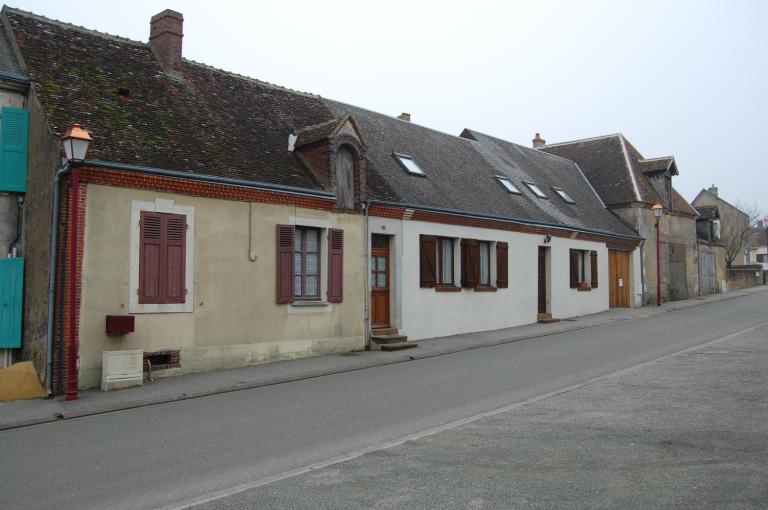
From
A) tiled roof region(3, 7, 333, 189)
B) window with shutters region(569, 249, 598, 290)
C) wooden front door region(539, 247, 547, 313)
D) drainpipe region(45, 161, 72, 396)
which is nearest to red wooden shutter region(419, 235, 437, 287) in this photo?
tiled roof region(3, 7, 333, 189)

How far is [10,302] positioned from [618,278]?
23.6 meters

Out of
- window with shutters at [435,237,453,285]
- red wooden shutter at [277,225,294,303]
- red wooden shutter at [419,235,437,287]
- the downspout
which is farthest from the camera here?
the downspout

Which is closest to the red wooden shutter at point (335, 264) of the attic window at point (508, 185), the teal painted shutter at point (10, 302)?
the teal painted shutter at point (10, 302)

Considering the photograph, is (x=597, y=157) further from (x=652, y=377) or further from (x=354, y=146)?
(x=652, y=377)

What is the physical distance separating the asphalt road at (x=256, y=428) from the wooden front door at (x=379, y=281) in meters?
2.62

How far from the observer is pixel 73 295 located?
11094mm

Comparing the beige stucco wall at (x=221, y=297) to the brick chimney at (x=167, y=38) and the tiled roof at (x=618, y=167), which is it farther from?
the tiled roof at (x=618, y=167)

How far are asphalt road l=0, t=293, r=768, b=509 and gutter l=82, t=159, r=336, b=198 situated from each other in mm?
4366

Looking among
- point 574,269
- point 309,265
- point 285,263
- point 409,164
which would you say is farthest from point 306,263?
point 574,269

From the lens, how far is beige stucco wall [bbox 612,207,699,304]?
29.7m

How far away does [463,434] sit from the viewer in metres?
7.67

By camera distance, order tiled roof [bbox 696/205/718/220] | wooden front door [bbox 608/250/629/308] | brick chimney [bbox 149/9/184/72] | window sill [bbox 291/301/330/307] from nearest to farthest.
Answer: window sill [bbox 291/301/330/307] → brick chimney [bbox 149/9/184/72] → wooden front door [bbox 608/250/629/308] → tiled roof [bbox 696/205/718/220]

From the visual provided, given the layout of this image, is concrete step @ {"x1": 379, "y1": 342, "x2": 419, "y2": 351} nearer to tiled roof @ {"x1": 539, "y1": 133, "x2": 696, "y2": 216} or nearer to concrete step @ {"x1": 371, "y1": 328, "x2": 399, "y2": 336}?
concrete step @ {"x1": 371, "y1": 328, "x2": 399, "y2": 336}

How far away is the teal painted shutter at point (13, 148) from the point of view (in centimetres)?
1257
